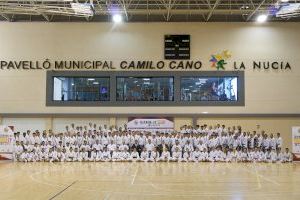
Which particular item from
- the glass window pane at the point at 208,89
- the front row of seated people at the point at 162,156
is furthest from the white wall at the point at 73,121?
the glass window pane at the point at 208,89

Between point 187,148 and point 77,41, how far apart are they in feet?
40.2

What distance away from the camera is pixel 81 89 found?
32.8 metres

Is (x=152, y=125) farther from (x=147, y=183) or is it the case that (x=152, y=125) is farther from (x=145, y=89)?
(x=147, y=183)

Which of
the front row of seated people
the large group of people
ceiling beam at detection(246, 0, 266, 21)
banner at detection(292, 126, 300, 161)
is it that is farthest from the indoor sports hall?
the front row of seated people

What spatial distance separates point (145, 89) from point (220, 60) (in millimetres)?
6107

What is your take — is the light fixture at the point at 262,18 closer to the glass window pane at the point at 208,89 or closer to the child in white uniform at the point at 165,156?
the glass window pane at the point at 208,89

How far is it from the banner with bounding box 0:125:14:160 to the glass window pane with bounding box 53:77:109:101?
5667 millimetres

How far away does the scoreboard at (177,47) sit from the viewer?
32625mm

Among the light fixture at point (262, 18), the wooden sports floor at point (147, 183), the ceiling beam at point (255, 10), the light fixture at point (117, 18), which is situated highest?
the ceiling beam at point (255, 10)

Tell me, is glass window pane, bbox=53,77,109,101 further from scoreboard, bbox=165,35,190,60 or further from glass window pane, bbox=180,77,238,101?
glass window pane, bbox=180,77,238,101

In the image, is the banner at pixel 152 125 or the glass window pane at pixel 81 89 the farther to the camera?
the glass window pane at pixel 81 89

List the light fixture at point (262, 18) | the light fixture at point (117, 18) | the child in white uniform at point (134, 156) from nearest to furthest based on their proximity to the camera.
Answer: the child in white uniform at point (134, 156)
the light fixture at point (262, 18)
the light fixture at point (117, 18)

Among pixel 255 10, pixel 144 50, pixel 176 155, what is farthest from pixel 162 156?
pixel 255 10

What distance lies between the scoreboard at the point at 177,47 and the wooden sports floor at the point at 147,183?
12.6m
